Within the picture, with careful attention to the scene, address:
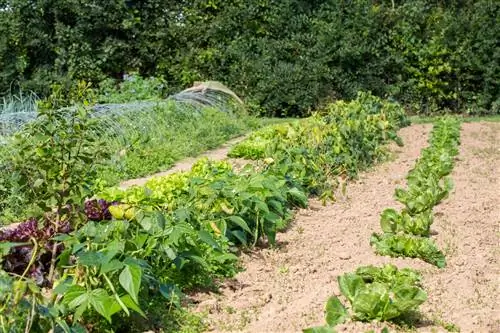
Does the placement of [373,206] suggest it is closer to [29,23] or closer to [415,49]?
[415,49]

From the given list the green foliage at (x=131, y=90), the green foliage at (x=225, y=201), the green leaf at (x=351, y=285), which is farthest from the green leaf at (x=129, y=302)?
the green foliage at (x=131, y=90)

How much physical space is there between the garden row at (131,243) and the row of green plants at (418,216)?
74cm

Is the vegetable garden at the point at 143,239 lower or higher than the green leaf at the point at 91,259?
lower

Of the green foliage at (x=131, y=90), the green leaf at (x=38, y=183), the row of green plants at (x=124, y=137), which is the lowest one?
the green foliage at (x=131, y=90)

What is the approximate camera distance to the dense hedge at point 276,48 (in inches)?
570

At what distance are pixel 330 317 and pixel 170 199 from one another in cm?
190

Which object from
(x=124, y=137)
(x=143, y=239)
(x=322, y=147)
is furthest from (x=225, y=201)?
(x=124, y=137)

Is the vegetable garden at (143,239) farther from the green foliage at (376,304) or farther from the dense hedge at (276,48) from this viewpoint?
the dense hedge at (276,48)

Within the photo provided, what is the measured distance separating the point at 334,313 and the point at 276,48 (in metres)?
11.4

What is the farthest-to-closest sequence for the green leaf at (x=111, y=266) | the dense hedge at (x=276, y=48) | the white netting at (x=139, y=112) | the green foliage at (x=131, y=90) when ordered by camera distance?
the dense hedge at (x=276, y=48) → the green foliage at (x=131, y=90) → the white netting at (x=139, y=112) → the green leaf at (x=111, y=266)

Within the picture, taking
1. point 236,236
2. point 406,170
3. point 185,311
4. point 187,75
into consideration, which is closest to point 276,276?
point 236,236

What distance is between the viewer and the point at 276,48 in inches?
583

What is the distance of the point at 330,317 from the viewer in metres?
3.74

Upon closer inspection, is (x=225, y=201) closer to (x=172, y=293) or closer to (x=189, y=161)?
(x=172, y=293)
